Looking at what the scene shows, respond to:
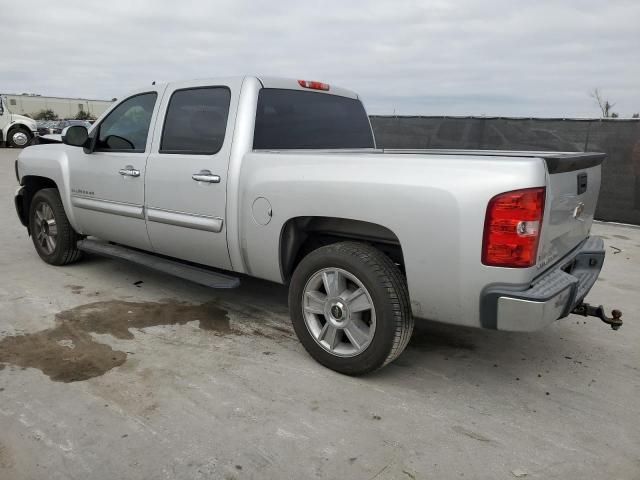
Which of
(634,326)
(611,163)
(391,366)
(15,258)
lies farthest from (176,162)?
(611,163)

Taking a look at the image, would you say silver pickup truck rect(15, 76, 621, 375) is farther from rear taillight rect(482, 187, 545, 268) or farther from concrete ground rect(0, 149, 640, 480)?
concrete ground rect(0, 149, 640, 480)

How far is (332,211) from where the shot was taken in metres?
2.97

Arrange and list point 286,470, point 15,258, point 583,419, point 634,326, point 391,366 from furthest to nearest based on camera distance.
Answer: point 15,258 < point 634,326 < point 391,366 < point 583,419 < point 286,470

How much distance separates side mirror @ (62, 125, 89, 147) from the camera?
4.41 meters

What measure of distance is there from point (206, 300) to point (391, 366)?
73.2 inches

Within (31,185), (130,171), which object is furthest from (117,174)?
(31,185)

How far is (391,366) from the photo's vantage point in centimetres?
330

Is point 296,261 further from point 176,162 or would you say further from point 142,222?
point 142,222

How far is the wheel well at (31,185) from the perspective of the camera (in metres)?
5.39

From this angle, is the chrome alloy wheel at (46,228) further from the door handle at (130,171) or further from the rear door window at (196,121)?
the rear door window at (196,121)

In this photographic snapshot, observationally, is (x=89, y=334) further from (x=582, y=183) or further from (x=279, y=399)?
(x=582, y=183)

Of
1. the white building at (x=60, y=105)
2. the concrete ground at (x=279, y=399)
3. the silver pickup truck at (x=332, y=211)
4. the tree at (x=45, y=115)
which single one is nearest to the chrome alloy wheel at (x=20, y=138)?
the silver pickup truck at (x=332, y=211)

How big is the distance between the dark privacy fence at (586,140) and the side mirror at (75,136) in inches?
291

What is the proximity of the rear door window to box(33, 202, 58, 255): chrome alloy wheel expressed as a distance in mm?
2016
